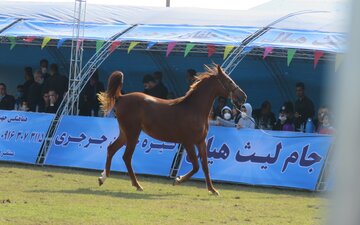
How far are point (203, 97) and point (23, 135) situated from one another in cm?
516

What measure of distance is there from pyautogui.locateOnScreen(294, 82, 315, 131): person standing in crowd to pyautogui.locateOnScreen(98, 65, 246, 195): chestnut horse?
3.50m

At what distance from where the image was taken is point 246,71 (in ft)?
61.3

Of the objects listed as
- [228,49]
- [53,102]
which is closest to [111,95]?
[228,49]

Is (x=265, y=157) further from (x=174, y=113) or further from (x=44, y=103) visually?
(x=44, y=103)

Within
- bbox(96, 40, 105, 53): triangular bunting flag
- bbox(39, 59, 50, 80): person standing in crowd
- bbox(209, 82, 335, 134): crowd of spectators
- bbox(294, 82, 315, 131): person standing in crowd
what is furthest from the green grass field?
bbox(39, 59, 50, 80): person standing in crowd

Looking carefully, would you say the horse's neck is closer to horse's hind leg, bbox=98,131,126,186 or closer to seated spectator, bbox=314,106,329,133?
horse's hind leg, bbox=98,131,126,186

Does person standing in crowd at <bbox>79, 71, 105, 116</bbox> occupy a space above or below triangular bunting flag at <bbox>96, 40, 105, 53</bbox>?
below

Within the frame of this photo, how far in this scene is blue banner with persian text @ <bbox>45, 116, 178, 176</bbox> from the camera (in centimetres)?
1463

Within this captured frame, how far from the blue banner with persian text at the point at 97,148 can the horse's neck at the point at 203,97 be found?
2117 millimetres

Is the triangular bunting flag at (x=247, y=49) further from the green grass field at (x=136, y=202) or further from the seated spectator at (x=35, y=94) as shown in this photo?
the seated spectator at (x=35, y=94)

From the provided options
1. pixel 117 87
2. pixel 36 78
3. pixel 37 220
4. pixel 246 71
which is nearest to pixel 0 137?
pixel 36 78

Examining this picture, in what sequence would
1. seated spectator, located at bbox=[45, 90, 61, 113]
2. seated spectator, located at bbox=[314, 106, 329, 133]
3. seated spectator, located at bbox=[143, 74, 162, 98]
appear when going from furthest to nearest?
seated spectator, located at bbox=[45, 90, 61, 113]
seated spectator, located at bbox=[143, 74, 162, 98]
seated spectator, located at bbox=[314, 106, 329, 133]

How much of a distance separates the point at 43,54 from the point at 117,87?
893cm

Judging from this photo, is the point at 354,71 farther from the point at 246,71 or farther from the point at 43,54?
the point at 43,54
